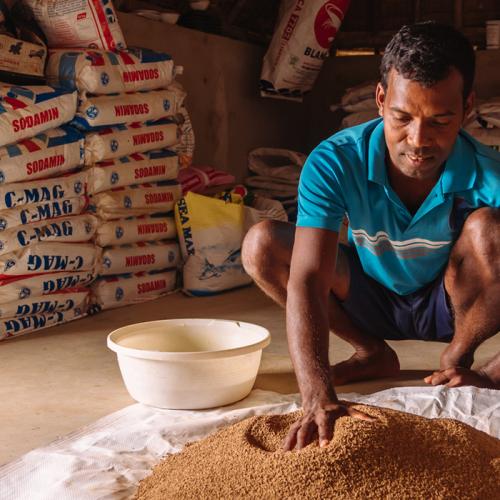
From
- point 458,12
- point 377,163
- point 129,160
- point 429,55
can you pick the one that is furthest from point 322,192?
point 458,12

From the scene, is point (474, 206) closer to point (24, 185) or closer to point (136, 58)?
point (24, 185)

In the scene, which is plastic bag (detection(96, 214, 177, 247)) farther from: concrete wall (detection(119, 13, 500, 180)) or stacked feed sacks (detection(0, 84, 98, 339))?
concrete wall (detection(119, 13, 500, 180))

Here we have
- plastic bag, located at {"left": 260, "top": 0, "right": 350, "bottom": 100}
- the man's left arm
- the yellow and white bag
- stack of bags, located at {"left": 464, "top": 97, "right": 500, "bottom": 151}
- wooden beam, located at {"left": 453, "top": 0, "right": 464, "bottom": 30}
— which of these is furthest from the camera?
wooden beam, located at {"left": 453, "top": 0, "right": 464, "bottom": 30}

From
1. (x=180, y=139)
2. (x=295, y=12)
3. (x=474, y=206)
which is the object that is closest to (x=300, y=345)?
(x=474, y=206)

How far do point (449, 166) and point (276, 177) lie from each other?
10.4 ft

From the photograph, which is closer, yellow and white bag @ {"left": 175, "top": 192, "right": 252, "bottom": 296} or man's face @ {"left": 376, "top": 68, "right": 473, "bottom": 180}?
man's face @ {"left": 376, "top": 68, "right": 473, "bottom": 180}

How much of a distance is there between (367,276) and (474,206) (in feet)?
1.12

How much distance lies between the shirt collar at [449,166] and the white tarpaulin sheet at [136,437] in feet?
1.67

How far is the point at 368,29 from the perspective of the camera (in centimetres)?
621

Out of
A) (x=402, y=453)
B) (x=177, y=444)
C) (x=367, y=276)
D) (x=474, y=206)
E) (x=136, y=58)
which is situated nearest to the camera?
(x=402, y=453)

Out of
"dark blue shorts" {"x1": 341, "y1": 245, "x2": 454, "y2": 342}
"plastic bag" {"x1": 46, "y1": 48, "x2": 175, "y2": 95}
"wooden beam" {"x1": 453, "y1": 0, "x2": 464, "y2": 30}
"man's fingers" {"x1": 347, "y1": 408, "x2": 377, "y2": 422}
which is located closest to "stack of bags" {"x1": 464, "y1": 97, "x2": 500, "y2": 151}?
"wooden beam" {"x1": 453, "y1": 0, "x2": 464, "y2": 30}

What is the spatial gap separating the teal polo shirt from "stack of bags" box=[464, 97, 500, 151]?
2.80m

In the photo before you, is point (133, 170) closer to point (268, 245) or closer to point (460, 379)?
point (268, 245)

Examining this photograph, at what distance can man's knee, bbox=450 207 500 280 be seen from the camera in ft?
6.79
